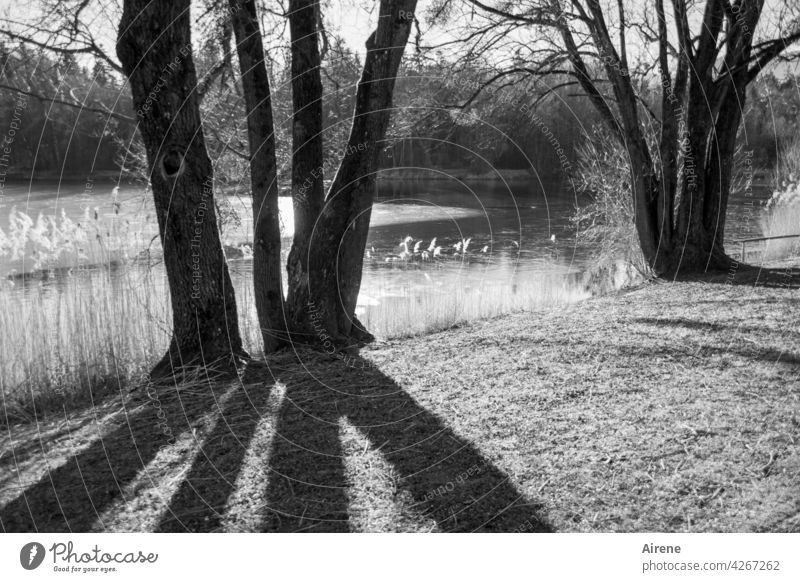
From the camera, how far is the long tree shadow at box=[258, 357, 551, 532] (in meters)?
2.63

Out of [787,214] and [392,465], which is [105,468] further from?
[787,214]

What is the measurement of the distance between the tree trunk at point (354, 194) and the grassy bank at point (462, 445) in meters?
1.03

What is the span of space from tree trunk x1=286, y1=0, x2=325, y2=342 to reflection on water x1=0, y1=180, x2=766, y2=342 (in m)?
1.34

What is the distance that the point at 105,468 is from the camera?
3.22m

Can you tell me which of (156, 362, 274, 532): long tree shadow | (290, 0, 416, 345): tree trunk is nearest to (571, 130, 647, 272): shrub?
(290, 0, 416, 345): tree trunk

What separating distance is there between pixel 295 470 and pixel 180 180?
95.1 inches

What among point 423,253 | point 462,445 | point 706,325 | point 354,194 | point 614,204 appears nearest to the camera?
point 462,445

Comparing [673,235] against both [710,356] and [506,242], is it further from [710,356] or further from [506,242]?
[506,242]

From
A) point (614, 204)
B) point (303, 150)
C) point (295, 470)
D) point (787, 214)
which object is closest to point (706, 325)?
point (295, 470)

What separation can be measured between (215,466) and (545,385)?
75.0 inches

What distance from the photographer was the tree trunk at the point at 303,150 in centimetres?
574

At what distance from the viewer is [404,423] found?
3.54m

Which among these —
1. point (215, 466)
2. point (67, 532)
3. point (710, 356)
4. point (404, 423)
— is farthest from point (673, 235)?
point (67, 532)

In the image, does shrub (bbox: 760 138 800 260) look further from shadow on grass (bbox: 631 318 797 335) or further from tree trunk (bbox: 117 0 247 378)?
tree trunk (bbox: 117 0 247 378)
